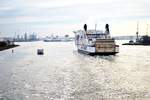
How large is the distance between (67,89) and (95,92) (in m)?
2.87

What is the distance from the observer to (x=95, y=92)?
28.3 m

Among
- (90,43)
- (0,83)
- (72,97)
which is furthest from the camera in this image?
(90,43)

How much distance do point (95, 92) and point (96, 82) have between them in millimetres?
6071

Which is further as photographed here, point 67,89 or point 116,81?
point 116,81

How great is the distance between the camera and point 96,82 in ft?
113

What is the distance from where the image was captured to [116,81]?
116 feet

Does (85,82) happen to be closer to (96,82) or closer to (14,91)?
(96,82)

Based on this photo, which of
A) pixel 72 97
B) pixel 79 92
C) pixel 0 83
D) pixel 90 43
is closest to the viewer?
pixel 72 97

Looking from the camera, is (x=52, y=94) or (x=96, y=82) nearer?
(x=52, y=94)

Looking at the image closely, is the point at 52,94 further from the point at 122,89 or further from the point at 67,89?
the point at 122,89

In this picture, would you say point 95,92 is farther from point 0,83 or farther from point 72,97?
point 0,83

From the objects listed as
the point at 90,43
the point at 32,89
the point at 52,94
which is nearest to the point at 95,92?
the point at 52,94

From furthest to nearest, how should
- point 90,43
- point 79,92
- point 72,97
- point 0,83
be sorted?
1. point 90,43
2. point 0,83
3. point 79,92
4. point 72,97

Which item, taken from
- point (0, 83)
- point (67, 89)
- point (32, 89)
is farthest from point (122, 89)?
point (0, 83)
